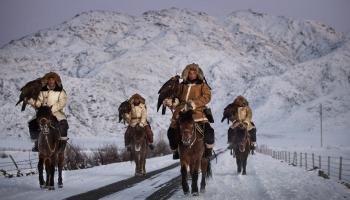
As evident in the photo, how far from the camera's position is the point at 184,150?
11656 millimetres

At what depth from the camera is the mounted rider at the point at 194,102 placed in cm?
1183

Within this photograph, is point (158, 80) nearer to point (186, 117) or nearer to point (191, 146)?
point (191, 146)

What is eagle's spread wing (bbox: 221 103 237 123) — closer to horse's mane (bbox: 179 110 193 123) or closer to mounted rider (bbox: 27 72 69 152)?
mounted rider (bbox: 27 72 69 152)

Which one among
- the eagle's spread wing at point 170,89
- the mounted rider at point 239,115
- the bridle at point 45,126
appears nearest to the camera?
the eagle's spread wing at point 170,89

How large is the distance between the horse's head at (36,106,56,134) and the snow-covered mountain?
288 ft

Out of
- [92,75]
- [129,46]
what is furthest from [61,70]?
[129,46]

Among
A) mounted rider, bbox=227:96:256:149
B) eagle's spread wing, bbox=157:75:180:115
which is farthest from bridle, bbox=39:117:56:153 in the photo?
mounted rider, bbox=227:96:256:149

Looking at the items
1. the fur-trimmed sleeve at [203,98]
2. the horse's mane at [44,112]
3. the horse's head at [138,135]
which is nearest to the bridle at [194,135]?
the fur-trimmed sleeve at [203,98]

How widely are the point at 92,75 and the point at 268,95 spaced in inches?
2065

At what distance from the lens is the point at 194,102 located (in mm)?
11797

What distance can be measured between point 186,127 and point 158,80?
466ft

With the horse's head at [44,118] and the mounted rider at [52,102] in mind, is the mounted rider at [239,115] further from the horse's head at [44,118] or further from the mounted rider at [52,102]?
the horse's head at [44,118]

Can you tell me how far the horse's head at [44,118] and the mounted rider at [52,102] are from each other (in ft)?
0.87

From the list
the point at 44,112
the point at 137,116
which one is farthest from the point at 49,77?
the point at 137,116
